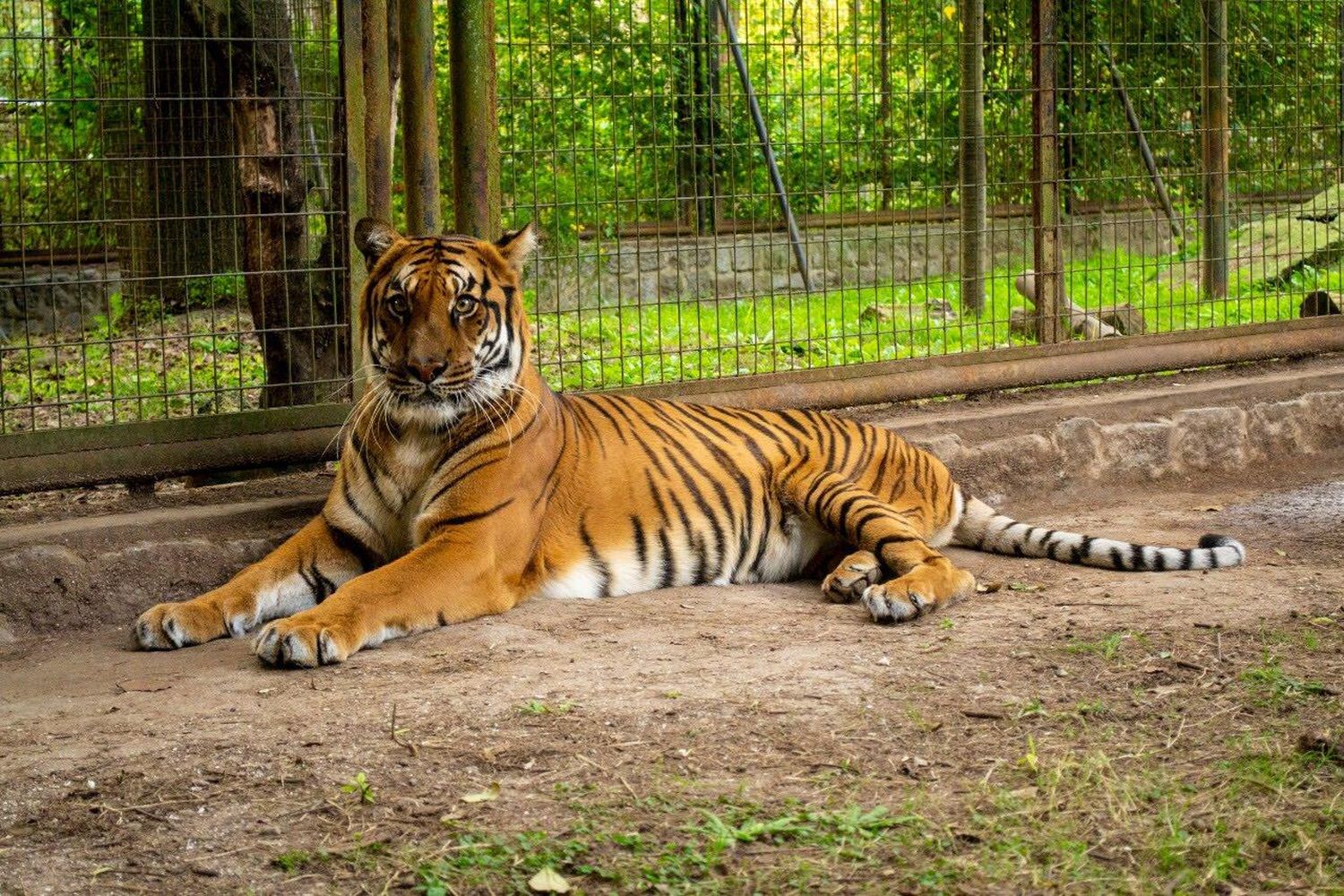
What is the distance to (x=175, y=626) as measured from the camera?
4.28 m

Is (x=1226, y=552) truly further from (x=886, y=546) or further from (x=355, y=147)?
(x=355, y=147)

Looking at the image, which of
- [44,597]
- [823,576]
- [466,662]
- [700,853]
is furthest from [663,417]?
[700,853]

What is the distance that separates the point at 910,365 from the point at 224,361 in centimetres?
298

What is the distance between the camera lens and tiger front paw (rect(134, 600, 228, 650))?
14.0ft

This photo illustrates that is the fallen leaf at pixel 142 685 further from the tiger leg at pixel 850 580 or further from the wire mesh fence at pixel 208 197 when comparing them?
the tiger leg at pixel 850 580

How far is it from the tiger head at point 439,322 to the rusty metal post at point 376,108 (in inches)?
18.6

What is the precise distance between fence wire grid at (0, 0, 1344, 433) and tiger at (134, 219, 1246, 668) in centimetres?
46

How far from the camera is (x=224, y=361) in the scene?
21.7 feet

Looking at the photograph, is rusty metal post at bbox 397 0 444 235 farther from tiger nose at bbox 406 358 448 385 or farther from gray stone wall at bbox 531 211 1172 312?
tiger nose at bbox 406 358 448 385

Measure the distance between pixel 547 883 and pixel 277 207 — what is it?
3.51 metres

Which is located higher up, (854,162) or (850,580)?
(854,162)

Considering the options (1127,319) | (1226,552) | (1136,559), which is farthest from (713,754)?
(1127,319)

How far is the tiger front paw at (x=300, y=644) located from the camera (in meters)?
3.93

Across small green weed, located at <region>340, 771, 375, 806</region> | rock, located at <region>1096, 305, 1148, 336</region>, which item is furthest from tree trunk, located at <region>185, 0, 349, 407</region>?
rock, located at <region>1096, 305, 1148, 336</region>
